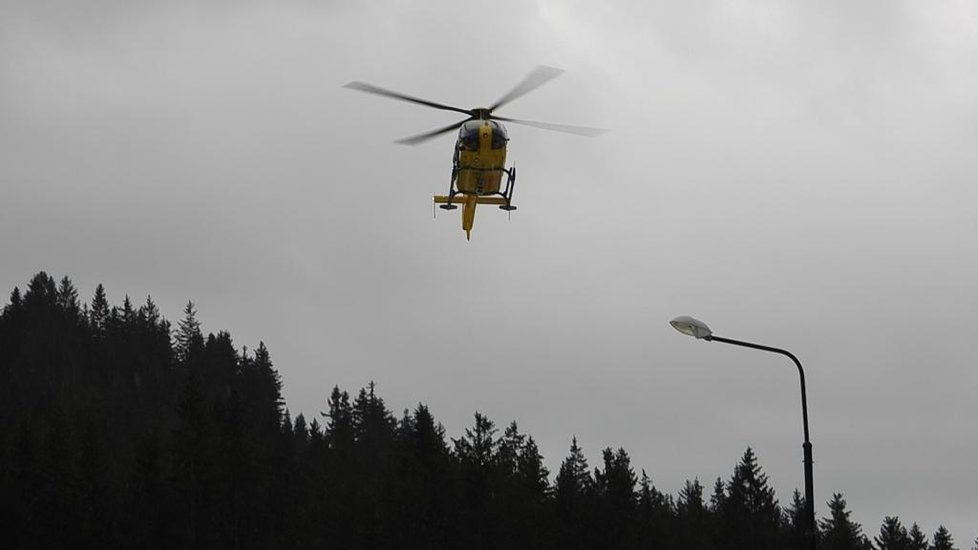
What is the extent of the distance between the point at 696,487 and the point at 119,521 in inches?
3035

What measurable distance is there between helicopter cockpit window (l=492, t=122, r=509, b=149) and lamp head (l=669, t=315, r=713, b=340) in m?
19.6

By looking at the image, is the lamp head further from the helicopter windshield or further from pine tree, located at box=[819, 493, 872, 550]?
pine tree, located at box=[819, 493, 872, 550]

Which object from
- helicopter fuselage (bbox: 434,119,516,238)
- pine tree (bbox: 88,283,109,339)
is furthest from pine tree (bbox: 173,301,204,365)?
helicopter fuselage (bbox: 434,119,516,238)

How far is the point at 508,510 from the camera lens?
88438 millimetres

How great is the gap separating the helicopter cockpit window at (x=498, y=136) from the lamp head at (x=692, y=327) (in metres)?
19.6

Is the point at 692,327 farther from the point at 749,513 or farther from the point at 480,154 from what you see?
the point at 749,513

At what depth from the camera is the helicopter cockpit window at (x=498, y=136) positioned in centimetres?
4344

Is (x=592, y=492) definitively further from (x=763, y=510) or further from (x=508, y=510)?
(x=763, y=510)

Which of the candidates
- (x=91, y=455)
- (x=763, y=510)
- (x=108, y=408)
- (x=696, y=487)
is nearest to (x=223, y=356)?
(x=108, y=408)

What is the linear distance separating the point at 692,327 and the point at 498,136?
19890 mm

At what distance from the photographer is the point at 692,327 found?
80.6 ft

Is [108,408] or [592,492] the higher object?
[108,408]

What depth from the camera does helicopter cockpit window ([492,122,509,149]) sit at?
143 feet

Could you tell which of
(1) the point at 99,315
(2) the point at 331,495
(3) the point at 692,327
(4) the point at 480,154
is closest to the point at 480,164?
(4) the point at 480,154
